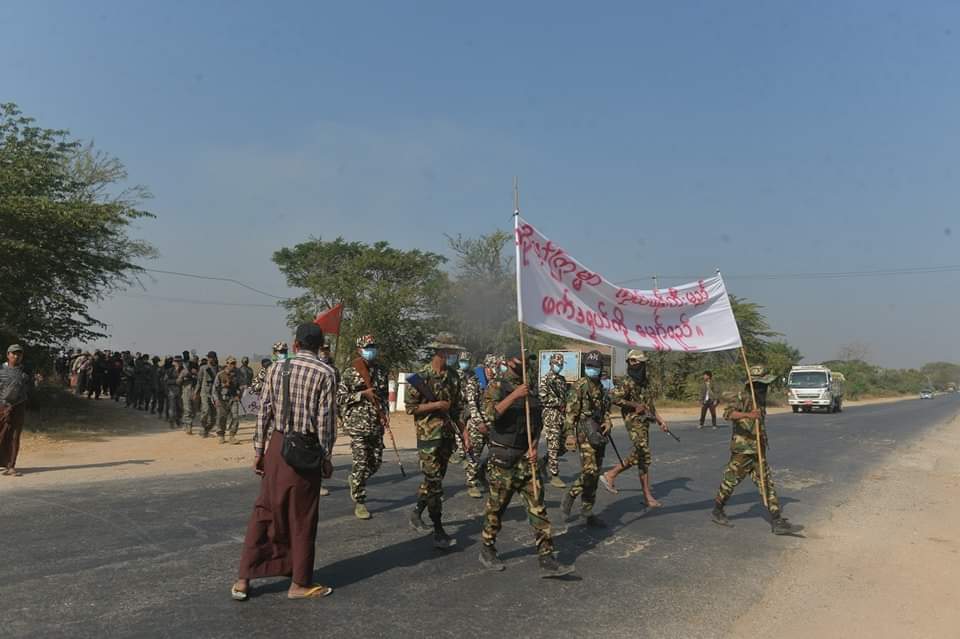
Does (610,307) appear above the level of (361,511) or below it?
above

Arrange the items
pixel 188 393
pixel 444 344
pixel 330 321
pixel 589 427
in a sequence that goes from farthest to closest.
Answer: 1. pixel 188 393
2. pixel 330 321
3. pixel 589 427
4. pixel 444 344

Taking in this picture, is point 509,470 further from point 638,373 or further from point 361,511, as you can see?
point 638,373

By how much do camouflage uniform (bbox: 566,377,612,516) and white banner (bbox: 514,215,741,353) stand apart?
849 mm

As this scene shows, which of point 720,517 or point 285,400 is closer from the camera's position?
point 285,400

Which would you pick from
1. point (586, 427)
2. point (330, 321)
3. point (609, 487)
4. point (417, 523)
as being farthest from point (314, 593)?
point (330, 321)

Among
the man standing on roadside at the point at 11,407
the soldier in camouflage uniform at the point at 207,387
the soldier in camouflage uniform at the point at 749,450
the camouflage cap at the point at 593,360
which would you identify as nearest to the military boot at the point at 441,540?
the camouflage cap at the point at 593,360

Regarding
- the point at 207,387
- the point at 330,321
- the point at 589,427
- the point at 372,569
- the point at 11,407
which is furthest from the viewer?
the point at 207,387

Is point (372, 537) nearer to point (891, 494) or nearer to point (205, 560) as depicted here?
point (205, 560)

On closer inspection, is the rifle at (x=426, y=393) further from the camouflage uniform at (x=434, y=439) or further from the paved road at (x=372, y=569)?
the paved road at (x=372, y=569)

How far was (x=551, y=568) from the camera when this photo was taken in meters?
5.15

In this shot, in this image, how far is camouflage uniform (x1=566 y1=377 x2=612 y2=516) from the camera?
268 inches

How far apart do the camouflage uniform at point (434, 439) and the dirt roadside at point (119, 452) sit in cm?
571

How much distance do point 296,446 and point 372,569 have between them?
1397mm

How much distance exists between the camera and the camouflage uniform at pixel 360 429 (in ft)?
23.4
